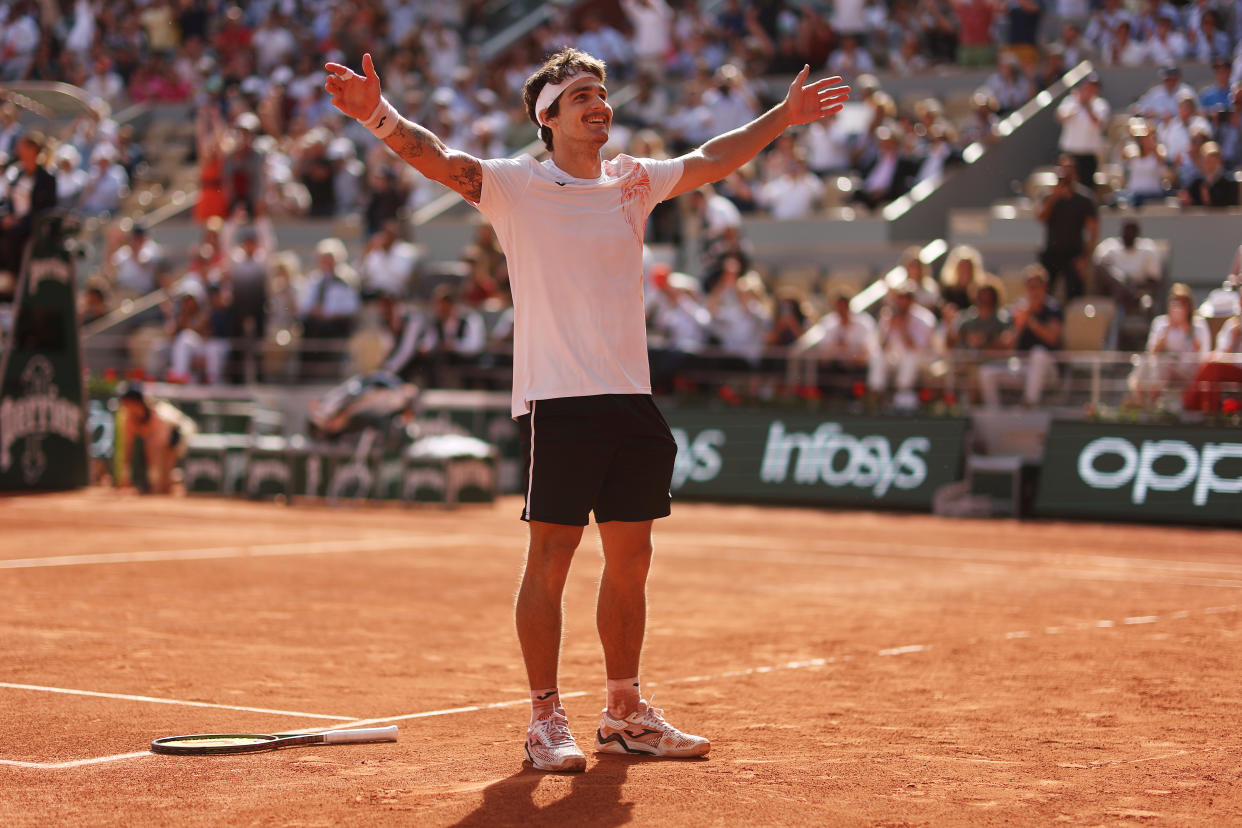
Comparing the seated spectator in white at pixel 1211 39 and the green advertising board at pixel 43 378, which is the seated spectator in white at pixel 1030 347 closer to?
the seated spectator in white at pixel 1211 39

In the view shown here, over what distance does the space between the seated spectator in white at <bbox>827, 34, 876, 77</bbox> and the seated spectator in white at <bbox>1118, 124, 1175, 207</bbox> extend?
6.71 m

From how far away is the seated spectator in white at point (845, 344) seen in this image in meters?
20.9

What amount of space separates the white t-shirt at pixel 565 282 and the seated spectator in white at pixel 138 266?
24.7m

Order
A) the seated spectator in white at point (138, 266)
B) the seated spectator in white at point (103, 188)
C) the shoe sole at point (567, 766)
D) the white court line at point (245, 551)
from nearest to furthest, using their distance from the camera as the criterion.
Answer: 1. the shoe sole at point (567, 766)
2. the white court line at point (245, 551)
3. the seated spectator in white at point (138, 266)
4. the seated spectator in white at point (103, 188)

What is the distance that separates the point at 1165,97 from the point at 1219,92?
0.96 m

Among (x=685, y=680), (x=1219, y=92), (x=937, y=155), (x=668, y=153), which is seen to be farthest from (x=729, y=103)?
(x=685, y=680)

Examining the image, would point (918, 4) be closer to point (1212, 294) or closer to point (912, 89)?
point (912, 89)

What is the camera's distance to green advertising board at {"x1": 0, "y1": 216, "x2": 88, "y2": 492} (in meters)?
20.5

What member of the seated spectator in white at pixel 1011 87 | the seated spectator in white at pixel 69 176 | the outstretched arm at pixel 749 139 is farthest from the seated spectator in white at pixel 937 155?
the outstretched arm at pixel 749 139

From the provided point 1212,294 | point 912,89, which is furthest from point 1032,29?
point 1212,294

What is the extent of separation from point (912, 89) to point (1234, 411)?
1103 centimetres

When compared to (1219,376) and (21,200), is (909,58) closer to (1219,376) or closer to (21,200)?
(1219,376)

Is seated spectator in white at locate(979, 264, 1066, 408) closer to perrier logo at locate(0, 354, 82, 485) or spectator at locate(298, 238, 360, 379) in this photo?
spectator at locate(298, 238, 360, 379)

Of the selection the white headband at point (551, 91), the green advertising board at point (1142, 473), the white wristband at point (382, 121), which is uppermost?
the white headband at point (551, 91)
